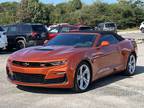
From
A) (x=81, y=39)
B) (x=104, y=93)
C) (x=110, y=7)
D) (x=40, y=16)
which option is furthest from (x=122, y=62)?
(x=110, y=7)

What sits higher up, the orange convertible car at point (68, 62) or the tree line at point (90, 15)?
the orange convertible car at point (68, 62)

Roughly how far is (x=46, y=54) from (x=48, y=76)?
0.56 meters

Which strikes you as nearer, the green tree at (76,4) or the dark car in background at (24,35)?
the dark car in background at (24,35)

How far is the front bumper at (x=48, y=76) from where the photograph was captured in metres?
8.13

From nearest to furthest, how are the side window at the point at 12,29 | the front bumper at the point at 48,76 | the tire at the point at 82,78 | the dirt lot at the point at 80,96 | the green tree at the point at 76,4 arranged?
the dirt lot at the point at 80,96 → the front bumper at the point at 48,76 → the tire at the point at 82,78 → the side window at the point at 12,29 → the green tree at the point at 76,4

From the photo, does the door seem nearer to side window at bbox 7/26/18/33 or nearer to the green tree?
side window at bbox 7/26/18/33

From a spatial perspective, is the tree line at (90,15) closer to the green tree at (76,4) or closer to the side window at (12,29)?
the green tree at (76,4)

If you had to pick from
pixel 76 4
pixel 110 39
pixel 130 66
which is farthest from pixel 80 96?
pixel 76 4

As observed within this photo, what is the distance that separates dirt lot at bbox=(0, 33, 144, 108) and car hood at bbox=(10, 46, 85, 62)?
76 centimetres

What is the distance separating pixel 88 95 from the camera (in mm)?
8273

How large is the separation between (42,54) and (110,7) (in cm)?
6512

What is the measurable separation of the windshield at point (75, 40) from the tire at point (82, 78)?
2.55ft

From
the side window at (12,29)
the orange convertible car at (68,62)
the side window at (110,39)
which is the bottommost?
the side window at (12,29)

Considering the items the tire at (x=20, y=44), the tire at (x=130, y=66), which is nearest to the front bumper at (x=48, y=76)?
the tire at (x=130, y=66)
